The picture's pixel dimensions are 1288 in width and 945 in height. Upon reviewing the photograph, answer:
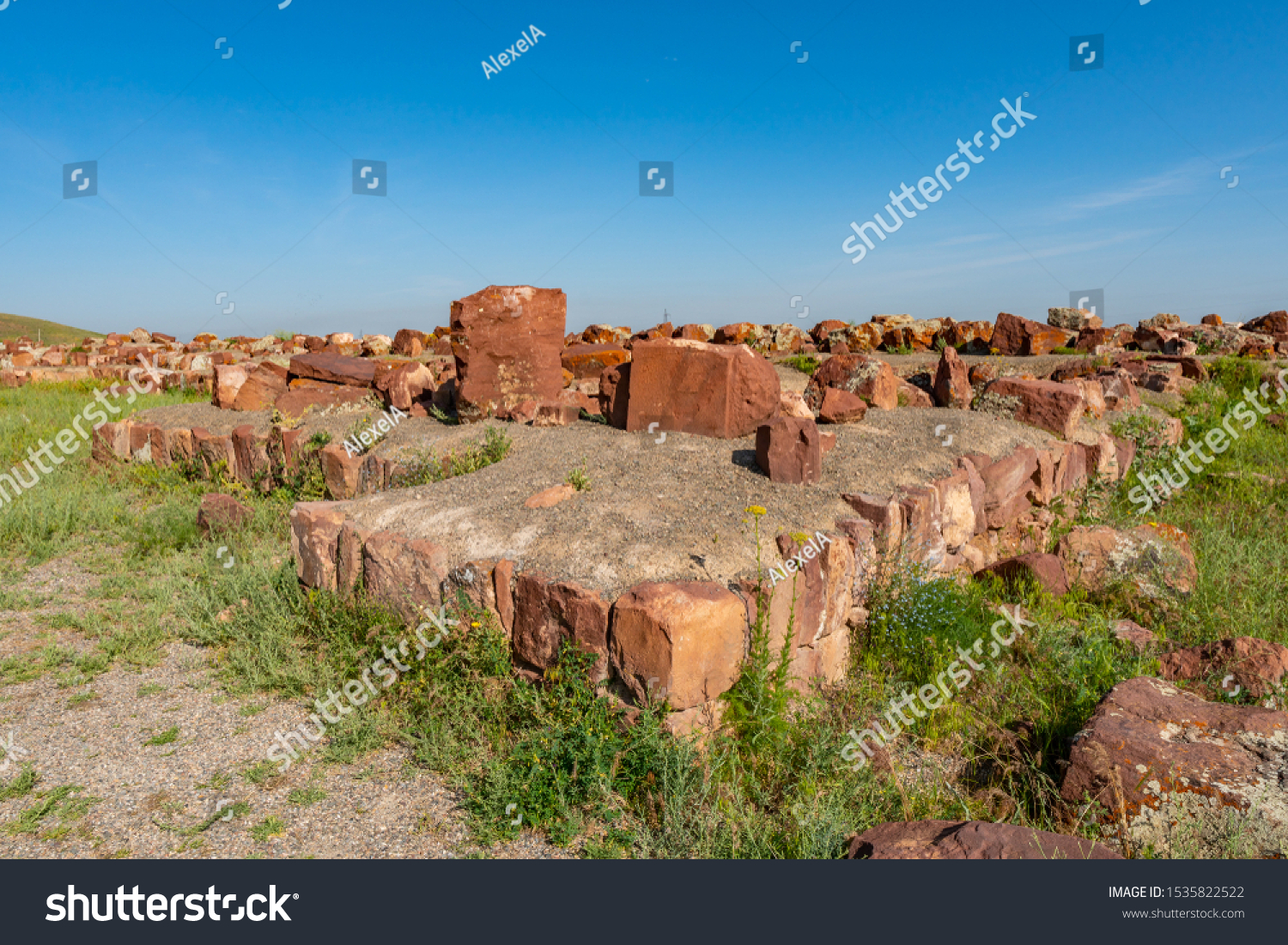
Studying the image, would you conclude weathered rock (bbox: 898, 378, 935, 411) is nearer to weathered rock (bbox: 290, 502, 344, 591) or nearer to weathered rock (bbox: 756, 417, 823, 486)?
weathered rock (bbox: 756, 417, 823, 486)

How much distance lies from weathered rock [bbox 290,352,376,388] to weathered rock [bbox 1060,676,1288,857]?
336 inches

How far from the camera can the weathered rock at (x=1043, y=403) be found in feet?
24.7

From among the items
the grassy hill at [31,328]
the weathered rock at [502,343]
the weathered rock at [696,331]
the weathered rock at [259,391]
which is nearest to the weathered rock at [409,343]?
the weathered rock at [696,331]

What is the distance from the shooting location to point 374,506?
5348 mm

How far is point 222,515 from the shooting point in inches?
279

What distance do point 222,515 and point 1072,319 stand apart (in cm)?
1693

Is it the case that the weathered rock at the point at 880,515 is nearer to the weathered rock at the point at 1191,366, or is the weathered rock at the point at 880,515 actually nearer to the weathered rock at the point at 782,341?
the weathered rock at the point at 1191,366

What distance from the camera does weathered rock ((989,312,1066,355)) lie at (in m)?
14.0

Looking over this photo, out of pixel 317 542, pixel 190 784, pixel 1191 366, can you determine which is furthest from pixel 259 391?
pixel 1191 366

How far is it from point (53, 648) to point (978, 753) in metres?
5.67

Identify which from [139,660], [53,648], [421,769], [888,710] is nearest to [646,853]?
[421,769]

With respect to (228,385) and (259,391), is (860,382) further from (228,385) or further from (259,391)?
(228,385)

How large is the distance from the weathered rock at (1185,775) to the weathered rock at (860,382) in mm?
4289

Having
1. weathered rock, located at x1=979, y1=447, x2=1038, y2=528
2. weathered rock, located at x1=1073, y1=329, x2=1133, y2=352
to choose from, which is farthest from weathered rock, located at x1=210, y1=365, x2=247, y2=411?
weathered rock, located at x1=1073, y1=329, x2=1133, y2=352
